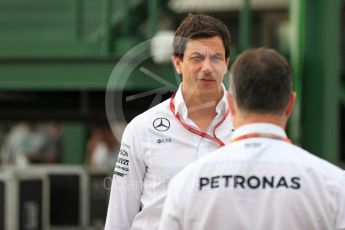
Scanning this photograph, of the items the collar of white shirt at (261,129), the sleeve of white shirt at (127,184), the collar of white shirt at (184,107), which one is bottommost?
the sleeve of white shirt at (127,184)

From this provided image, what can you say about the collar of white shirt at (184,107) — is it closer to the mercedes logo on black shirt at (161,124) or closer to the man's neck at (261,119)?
the mercedes logo on black shirt at (161,124)

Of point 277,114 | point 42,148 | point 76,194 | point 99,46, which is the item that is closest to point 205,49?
point 277,114

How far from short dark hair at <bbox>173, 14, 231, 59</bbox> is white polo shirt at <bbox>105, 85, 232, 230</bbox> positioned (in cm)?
22

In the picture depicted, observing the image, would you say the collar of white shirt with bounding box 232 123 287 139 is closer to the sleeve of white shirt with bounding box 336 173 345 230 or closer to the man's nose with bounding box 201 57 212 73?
the sleeve of white shirt with bounding box 336 173 345 230

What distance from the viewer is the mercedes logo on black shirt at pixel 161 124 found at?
154 inches

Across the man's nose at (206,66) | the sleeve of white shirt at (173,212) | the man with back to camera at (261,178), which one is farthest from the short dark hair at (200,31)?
the sleeve of white shirt at (173,212)

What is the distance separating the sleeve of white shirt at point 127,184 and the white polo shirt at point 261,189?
105 centimetres

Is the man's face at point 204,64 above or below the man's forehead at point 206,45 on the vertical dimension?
below

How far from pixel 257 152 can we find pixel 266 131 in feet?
0.23

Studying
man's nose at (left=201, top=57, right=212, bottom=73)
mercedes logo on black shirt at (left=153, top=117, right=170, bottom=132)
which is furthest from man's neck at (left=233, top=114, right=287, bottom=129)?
mercedes logo on black shirt at (left=153, top=117, right=170, bottom=132)

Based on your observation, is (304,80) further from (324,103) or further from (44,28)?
(44,28)

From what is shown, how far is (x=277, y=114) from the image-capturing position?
283 cm

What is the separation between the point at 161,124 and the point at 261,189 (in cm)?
120

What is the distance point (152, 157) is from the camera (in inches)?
151
